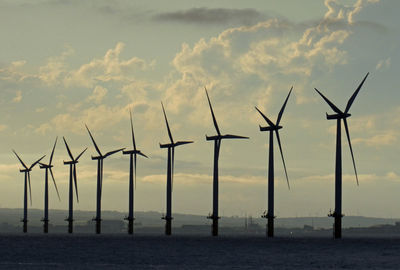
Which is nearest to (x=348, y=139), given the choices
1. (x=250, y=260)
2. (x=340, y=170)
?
(x=340, y=170)

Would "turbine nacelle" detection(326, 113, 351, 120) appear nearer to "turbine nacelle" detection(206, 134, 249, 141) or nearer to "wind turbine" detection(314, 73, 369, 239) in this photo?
"wind turbine" detection(314, 73, 369, 239)

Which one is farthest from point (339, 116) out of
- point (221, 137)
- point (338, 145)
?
point (221, 137)

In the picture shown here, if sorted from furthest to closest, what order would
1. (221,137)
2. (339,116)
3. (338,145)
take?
(221,137) → (339,116) → (338,145)

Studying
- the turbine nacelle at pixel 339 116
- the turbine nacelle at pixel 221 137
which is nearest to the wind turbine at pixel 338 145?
the turbine nacelle at pixel 339 116

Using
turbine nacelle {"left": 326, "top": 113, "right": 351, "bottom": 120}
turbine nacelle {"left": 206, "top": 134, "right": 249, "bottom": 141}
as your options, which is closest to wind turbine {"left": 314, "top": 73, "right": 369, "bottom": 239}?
turbine nacelle {"left": 326, "top": 113, "right": 351, "bottom": 120}

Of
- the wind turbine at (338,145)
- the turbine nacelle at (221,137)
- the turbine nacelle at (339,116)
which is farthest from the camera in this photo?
the turbine nacelle at (221,137)

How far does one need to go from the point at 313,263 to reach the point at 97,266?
2284 cm

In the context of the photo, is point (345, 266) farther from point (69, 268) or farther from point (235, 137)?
point (235, 137)

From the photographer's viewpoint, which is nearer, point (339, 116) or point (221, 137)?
point (339, 116)

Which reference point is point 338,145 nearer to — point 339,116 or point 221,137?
point 339,116

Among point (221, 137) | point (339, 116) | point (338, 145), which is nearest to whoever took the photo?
point (338, 145)

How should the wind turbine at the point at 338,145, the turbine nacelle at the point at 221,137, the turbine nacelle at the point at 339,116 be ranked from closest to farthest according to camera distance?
the wind turbine at the point at 338,145 → the turbine nacelle at the point at 339,116 → the turbine nacelle at the point at 221,137

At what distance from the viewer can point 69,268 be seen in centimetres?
7619

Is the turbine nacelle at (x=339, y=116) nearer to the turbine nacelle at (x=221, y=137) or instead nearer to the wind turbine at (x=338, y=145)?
the wind turbine at (x=338, y=145)
